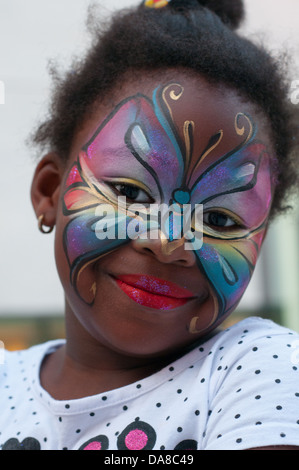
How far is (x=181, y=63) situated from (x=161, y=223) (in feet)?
1.10

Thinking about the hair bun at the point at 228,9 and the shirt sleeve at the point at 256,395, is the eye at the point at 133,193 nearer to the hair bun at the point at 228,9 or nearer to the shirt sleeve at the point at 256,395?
the shirt sleeve at the point at 256,395

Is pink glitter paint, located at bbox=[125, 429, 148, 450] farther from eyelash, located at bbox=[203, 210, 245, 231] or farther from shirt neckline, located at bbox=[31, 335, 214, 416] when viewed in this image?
eyelash, located at bbox=[203, 210, 245, 231]

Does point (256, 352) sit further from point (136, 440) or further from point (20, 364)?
point (20, 364)

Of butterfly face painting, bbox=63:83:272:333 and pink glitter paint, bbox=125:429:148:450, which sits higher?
butterfly face painting, bbox=63:83:272:333

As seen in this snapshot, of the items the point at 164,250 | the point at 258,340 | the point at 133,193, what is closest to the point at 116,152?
the point at 133,193

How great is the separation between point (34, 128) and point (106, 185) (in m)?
0.49

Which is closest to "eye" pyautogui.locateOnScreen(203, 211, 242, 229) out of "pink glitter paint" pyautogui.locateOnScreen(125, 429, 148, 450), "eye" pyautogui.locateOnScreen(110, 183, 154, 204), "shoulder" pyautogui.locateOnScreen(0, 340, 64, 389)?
"eye" pyautogui.locateOnScreen(110, 183, 154, 204)

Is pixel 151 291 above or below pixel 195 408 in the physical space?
above

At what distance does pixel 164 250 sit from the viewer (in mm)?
885

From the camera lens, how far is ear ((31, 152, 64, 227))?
1185 millimetres

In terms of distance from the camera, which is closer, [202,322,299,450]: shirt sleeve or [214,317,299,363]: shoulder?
[202,322,299,450]: shirt sleeve

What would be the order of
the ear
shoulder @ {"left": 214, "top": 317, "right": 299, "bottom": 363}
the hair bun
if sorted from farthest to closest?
the hair bun
the ear
shoulder @ {"left": 214, "top": 317, "right": 299, "bottom": 363}
